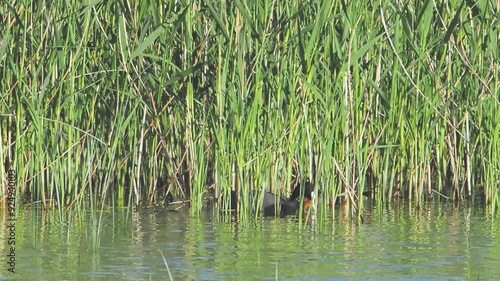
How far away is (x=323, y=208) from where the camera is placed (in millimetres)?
6535

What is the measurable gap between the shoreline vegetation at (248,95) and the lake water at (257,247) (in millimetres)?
195

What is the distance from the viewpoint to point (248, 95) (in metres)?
6.78

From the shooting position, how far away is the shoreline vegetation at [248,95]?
261 inches

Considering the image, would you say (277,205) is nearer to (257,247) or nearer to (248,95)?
(248,95)

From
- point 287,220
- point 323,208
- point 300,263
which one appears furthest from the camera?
point 287,220

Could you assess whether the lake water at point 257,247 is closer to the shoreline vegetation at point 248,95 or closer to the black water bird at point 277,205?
the black water bird at point 277,205

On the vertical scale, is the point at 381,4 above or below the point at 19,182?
above

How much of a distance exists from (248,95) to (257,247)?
1.24m

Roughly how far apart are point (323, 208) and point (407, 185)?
145cm

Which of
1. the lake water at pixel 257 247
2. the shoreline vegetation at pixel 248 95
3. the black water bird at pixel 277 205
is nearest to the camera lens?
the lake water at pixel 257 247

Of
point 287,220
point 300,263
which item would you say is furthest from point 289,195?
point 300,263

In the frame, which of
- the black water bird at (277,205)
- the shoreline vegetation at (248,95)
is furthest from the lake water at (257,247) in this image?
the shoreline vegetation at (248,95)

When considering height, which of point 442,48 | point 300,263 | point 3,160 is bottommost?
point 300,263

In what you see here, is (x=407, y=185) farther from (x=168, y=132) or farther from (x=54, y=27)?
(x=54, y=27)
